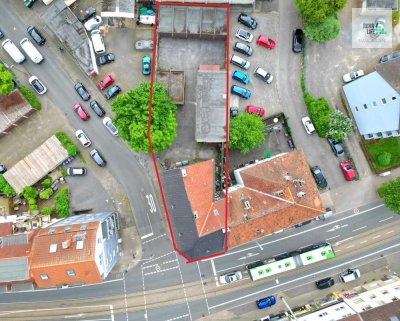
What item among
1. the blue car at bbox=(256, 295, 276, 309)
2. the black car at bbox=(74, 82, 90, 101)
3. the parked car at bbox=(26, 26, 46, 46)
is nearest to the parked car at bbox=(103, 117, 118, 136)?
the black car at bbox=(74, 82, 90, 101)

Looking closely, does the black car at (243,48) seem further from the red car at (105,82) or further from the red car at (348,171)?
the red car at (348,171)

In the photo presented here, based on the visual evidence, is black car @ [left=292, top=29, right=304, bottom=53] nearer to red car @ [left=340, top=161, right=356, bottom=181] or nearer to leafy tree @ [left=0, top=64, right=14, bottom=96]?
red car @ [left=340, top=161, right=356, bottom=181]

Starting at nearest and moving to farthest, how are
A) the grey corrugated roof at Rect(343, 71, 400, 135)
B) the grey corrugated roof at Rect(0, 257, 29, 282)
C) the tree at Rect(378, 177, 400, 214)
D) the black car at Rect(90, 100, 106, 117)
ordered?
the grey corrugated roof at Rect(0, 257, 29, 282) → the grey corrugated roof at Rect(343, 71, 400, 135) → the tree at Rect(378, 177, 400, 214) → the black car at Rect(90, 100, 106, 117)

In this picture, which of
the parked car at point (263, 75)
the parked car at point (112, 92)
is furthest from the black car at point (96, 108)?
the parked car at point (263, 75)

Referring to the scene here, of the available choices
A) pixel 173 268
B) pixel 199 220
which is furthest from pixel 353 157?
pixel 173 268

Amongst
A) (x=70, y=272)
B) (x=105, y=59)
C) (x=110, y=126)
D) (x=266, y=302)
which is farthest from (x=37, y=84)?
(x=266, y=302)

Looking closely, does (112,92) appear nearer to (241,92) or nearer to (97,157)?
(97,157)

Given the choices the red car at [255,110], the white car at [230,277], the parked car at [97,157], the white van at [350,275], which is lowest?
the white van at [350,275]
